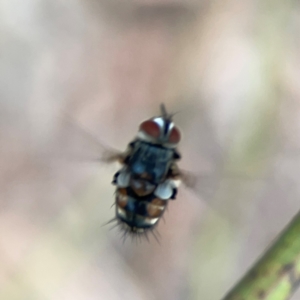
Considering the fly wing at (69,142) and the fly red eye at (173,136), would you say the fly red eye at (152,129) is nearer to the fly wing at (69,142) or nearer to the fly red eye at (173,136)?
the fly red eye at (173,136)

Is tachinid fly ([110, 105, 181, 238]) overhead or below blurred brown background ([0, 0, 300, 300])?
below

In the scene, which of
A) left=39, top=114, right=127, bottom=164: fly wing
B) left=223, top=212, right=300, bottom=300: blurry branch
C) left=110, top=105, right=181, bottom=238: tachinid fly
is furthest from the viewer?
left=39, top=114, right=127, bottom=164: fly wing

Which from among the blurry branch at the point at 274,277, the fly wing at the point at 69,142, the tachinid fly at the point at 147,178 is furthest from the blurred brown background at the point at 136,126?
the blurry branch at the point at 274,277

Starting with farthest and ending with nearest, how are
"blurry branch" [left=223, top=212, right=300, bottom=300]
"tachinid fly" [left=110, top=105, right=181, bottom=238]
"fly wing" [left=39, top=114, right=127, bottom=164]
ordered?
"fly wing" [left=39, top=114, right=127, bottom=164]
"tachinid fly" [left=110, top=105, right=181, bottom=238]
"blurry branch" [left=223, top=212, right=300, bottom=300]

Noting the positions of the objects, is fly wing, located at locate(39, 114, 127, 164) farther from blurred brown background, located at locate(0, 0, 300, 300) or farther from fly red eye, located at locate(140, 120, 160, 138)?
fly red eye, located at locate(140, 120, 160, 138)

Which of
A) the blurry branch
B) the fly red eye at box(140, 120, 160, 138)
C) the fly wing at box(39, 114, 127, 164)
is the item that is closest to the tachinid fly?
the fly red eye at box(140, 120, 160, 138)

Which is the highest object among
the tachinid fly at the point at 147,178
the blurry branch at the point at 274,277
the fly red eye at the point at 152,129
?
the fly red eye at the point at 152,129

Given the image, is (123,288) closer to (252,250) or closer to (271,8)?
(252,250)
